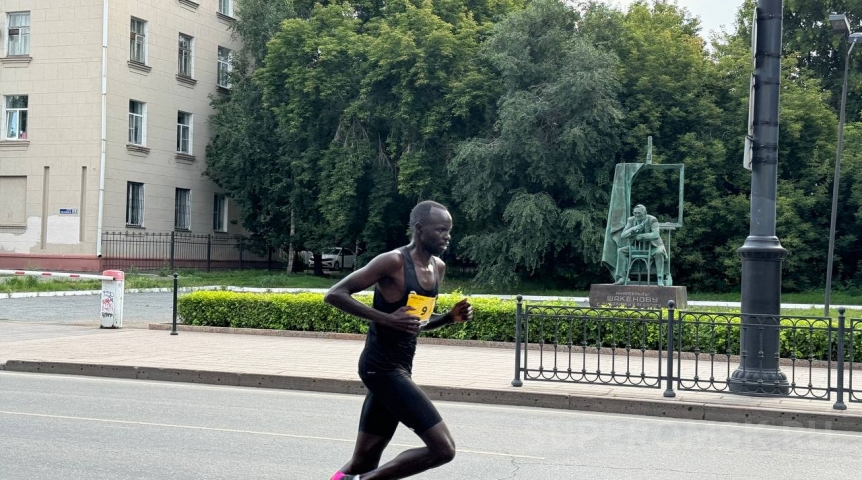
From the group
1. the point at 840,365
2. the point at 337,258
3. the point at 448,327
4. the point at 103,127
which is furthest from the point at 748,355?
the point at 337,258

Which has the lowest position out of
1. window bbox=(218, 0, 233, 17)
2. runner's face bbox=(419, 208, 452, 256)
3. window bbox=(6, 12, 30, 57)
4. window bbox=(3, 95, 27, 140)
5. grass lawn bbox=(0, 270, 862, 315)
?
grass lawn bbox=(0, 270, 862, 315)

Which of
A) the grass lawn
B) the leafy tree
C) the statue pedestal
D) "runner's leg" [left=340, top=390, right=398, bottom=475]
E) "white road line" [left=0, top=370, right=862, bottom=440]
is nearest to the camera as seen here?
"runner's leg" [left=340, top=390, right=398, bottom=475]

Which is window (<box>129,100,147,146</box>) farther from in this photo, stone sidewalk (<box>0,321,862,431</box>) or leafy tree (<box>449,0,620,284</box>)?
stone sidewalk (<box>0,321,862,431</box>)

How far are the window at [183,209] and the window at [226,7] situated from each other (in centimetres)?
877

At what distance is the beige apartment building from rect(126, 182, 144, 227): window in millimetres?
42

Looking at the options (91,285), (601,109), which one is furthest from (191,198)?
(601,109)

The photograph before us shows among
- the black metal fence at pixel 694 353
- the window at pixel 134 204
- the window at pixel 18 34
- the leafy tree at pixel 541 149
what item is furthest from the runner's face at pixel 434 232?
the window at pixel 18 34

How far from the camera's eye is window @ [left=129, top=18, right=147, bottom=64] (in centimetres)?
3966

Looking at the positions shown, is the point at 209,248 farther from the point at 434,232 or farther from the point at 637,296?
the point at 434,232

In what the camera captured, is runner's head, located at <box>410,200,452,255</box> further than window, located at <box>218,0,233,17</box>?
No

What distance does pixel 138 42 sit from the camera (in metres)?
40.0

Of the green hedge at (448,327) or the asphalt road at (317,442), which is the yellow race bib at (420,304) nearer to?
the asphalt road at (317,442)

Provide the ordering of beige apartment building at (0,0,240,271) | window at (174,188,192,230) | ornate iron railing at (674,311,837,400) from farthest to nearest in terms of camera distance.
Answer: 1. window at (174,188,192,230)
2. beige apartment building at (0,0,240,271)
3. ornate iron railing at (674,311,837,400)

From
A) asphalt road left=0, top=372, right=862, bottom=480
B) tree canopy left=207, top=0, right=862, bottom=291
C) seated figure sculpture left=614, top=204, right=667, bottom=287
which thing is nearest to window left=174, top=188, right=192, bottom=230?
tree canopy left=207, top=0, right=862, bottom=291
